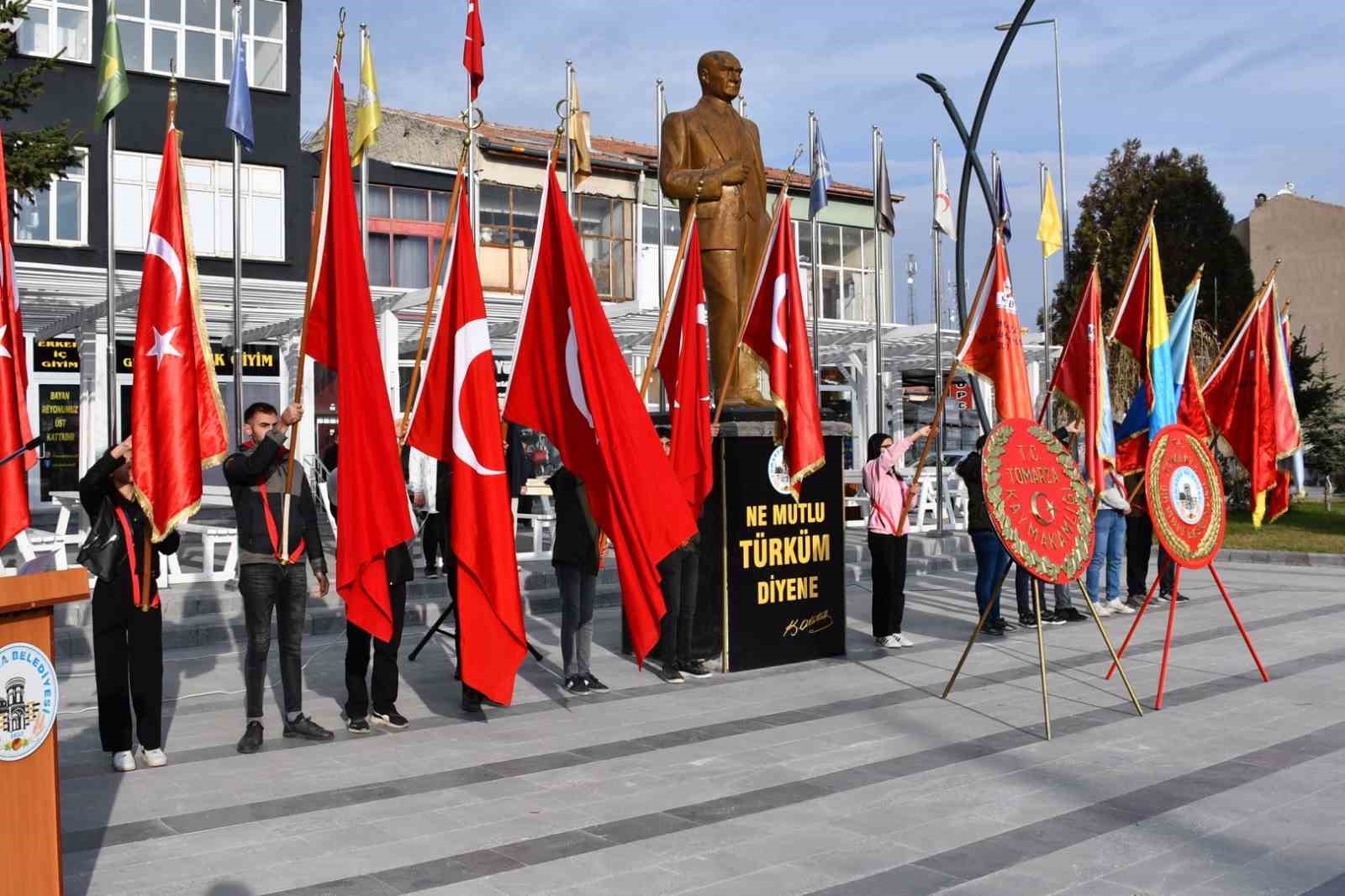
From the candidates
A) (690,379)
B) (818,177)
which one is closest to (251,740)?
(690,379)

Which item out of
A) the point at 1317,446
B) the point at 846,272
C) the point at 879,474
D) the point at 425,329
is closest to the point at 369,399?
the point at 425,329

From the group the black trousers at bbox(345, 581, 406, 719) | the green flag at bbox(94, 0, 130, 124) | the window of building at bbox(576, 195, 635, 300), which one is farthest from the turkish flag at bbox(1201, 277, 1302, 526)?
the window of building at bbox(576, 195, 635, 300)

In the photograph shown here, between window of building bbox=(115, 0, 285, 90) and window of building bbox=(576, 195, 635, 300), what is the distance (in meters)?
9.77

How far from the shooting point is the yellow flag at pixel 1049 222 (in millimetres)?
25844

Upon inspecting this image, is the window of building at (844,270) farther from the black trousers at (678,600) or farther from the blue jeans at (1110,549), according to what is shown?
the black trousers at (678,600)

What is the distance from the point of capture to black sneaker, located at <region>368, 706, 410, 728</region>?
820 cm

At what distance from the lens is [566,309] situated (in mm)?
8445

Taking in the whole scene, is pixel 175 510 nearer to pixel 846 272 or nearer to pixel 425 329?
pixel 425 329

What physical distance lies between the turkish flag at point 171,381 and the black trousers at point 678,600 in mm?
3501

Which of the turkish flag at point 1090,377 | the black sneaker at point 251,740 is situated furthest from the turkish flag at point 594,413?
the turkish flag at point 1090,377

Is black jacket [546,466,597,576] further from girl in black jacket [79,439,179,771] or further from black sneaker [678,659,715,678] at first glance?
girl in black jacket [79,439,179,771]

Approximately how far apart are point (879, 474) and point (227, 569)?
23.7 feet

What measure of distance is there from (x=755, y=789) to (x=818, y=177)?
54.8 ft

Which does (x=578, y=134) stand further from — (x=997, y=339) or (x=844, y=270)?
(x=844, y=270)
